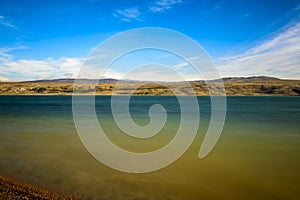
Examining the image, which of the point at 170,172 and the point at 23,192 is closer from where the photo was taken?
the point at 23,192

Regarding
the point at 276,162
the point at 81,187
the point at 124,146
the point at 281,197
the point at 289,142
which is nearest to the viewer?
the point at 281,197

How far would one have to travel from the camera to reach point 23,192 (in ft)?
26.3

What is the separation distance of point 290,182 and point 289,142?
947 cm

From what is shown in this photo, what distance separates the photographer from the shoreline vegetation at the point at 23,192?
25.2ft

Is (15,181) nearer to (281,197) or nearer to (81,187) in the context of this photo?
(81,187)

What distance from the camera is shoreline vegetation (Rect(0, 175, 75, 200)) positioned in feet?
25.2

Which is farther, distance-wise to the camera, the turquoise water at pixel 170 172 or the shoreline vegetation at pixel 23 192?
the turquoise water at pixel 170 172

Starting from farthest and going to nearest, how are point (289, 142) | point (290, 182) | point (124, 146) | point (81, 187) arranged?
point (289, 142)
point (124, 146)
point (290, 182)
point (81, 187)

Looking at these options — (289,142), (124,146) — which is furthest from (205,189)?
(289,142)

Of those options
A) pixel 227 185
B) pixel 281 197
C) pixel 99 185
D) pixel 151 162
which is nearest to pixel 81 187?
pixel 99 185

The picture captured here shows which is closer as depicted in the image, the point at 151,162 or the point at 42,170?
the point at 42,170

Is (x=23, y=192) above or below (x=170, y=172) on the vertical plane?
above

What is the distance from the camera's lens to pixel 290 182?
9.96 meters

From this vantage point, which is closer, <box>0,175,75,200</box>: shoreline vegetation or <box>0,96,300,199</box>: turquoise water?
<box>0,175,75,200</box>: shoreline vegetation
